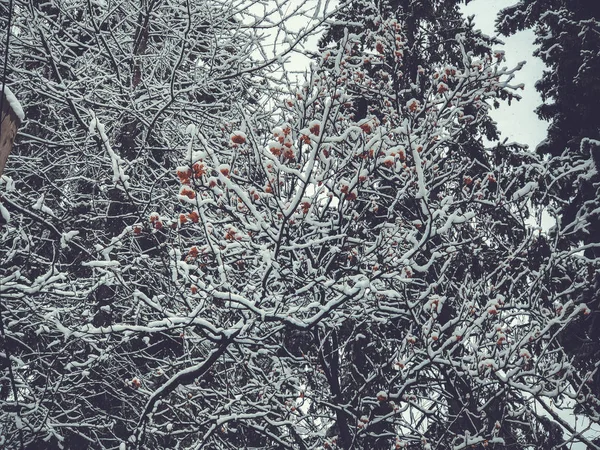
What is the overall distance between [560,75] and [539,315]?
5381 mm

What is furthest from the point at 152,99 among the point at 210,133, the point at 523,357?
the point at 523,357

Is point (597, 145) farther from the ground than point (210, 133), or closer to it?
farther from the ground

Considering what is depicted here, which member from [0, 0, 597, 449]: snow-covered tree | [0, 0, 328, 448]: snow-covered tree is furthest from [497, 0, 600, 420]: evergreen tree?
[0, 0, 328, 448]: snow-covered tree

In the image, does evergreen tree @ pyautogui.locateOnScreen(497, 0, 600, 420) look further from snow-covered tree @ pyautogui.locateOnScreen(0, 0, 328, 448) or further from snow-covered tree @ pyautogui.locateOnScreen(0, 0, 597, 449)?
snow-covered tree @ pyautogui.locateOnScreen(0, 0, 328, 448)

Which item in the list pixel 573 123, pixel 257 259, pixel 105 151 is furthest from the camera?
pixel 573 123

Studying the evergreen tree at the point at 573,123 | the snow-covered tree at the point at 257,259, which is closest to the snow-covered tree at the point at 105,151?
the snow-covered tree at the point at 257,259

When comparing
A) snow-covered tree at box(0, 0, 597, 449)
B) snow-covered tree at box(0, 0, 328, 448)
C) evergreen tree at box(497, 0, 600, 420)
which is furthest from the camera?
evergreen tree at box(497, 0, 600, 420)

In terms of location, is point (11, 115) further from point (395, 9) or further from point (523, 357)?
point (395, 9)

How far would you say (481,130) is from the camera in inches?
323

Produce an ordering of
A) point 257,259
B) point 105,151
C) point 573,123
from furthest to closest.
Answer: point 573,123, point 105,151, point 257,259

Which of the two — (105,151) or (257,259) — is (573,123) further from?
(105,151)

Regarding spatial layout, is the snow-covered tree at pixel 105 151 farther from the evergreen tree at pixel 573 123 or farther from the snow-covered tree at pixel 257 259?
the evergreen tree at pixel 573 123

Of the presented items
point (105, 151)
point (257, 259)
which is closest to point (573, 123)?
point (257, 259)

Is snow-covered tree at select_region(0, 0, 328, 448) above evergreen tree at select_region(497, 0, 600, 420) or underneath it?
underneath
